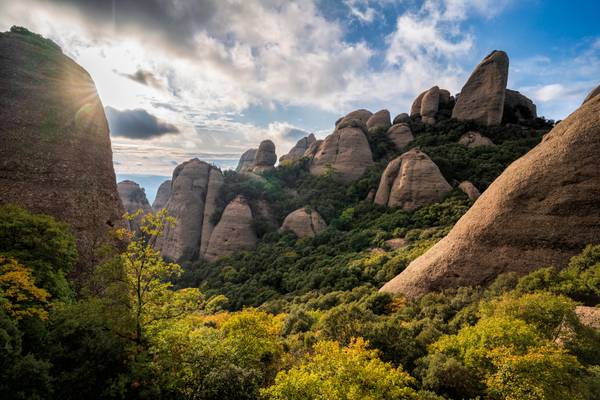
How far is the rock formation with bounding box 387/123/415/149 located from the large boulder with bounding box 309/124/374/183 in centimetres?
718

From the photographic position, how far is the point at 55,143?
1978cm

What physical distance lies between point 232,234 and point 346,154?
3032 centimetres

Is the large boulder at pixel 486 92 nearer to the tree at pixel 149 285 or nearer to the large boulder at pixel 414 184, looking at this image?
the large boulder at pixel 414 184

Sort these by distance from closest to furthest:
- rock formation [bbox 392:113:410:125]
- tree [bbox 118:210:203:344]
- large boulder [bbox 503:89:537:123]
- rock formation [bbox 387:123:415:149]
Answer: tree [bbox 118:210:203:344] → large boulder [bbox 503:89:537:123] → rock formation [bbox 387:123:415:149] → rock formation [bbox 392:113:410:125]

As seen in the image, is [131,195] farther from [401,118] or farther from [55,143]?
[401,118]

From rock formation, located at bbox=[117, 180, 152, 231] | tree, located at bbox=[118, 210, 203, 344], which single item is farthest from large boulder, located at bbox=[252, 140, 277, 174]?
tree, located at bbox=[118, 210, 203, 344]

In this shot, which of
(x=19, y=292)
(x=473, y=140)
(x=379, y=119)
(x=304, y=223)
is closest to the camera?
(x=19, y=292)

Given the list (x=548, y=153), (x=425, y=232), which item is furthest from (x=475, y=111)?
(x=548, y=153)

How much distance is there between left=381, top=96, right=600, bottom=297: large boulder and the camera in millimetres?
17625

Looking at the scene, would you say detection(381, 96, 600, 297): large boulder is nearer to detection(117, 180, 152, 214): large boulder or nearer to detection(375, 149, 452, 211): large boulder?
detection(375, 149, 452, 211): large boulder

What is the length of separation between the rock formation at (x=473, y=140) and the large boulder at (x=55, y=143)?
5758 cm

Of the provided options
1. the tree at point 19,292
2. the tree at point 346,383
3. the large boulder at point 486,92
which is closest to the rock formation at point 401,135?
the large boulder at point 486,92

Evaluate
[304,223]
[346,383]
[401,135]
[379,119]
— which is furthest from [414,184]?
[379,119]

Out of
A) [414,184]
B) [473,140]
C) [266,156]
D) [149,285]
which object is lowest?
[149,285]
